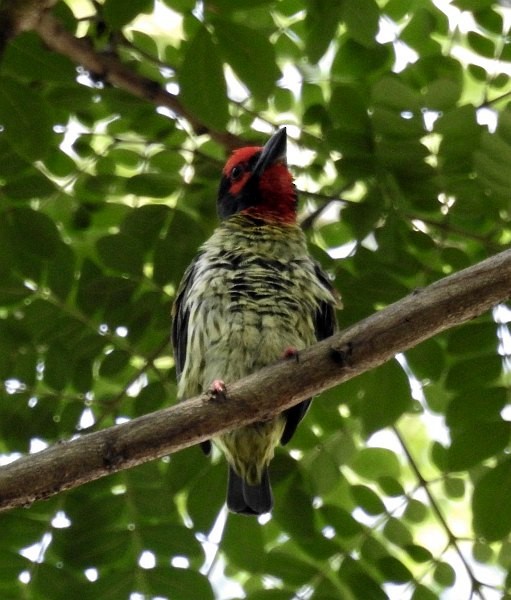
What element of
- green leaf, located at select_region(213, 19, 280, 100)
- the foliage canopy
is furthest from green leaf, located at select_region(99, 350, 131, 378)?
green leaf, located at select_region(213, 19, 280, 100)

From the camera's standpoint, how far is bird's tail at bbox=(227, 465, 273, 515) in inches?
124

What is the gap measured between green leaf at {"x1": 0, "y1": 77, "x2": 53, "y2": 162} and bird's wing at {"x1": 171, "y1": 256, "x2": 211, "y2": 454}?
680mm

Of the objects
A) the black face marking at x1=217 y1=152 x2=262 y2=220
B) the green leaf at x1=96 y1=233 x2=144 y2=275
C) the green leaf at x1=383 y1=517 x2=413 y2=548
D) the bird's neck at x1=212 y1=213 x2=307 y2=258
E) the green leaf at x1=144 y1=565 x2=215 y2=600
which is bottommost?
the green leaf at x1=144 y1=565 x2=215 y2=600

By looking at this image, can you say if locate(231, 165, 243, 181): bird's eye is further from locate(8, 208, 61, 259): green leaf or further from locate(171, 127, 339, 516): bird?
locate(8, 208, 61, 259): green leaf

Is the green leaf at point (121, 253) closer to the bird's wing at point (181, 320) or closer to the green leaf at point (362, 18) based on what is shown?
the bird's wing at point (181, 320)

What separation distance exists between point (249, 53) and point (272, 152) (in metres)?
0.78

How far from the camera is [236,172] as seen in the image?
3.77 metres

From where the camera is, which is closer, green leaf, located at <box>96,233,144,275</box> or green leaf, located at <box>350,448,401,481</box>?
green leaf, located at <box>96,233,144,275</box>

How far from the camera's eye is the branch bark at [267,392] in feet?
8.05

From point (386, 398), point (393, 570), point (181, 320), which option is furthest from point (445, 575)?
point (181, 320)

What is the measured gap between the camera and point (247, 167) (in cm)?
378

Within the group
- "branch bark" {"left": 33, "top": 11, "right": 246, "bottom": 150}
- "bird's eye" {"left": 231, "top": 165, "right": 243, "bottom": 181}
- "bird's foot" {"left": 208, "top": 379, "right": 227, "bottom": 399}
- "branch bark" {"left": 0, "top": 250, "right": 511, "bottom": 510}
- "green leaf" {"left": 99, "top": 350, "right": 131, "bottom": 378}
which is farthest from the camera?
"bird's eye" {"left": 231, "top": 165, "right": 243, "bottom": 181}

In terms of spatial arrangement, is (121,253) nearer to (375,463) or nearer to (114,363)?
(114,363)

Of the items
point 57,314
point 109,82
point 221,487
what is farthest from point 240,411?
point 109,82
